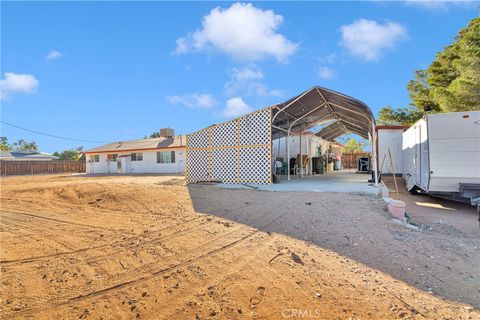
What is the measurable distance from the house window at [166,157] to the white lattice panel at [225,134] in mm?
11878

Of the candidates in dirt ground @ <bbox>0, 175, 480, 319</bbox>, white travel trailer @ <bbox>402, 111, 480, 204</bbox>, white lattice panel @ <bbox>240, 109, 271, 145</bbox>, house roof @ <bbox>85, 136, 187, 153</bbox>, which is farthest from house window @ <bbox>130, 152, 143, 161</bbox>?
white travel trailer @ <bbox>402, 111, 480, 204</bbox>

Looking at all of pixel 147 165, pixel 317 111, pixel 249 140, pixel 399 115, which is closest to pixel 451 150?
pixel 249 140

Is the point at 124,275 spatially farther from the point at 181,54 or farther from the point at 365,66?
the point at 365,66

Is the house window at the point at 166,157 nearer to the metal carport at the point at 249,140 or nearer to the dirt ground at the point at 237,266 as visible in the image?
the metal carport at the point at 249,140

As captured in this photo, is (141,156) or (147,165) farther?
(141,156)

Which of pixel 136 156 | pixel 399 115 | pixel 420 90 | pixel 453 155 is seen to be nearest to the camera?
pixel 453 155

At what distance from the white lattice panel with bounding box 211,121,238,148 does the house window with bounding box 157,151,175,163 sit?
39.0 feet

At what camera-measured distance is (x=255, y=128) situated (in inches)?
452

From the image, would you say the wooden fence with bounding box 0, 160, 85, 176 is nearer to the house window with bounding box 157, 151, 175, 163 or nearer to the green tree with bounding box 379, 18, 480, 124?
the house window with bounding box 157, 151, 175, 163

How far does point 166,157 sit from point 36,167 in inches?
731

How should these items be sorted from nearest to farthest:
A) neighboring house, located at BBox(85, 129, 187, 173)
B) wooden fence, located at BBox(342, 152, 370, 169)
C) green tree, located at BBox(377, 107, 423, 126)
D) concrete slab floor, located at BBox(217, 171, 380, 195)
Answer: concrete slab floor, located at BBox(217, 171, 380, 195) → green tree, located at BBox(377, 107, 423, 126) → neighboring house, located at BBox(85, 129, 187, 173) → wooden fence, located at BBox(342, 152, 370, 169)

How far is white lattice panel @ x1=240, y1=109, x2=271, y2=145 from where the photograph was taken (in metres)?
11.2

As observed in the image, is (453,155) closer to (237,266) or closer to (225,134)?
(237,266)

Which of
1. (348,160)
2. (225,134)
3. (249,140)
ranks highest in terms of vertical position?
(225,134)
